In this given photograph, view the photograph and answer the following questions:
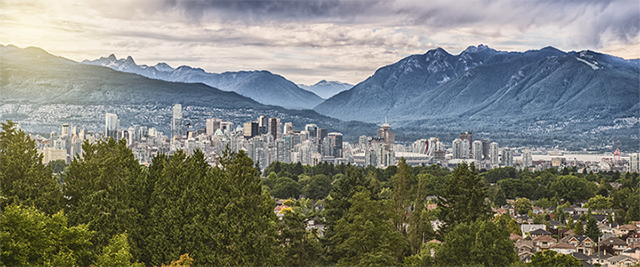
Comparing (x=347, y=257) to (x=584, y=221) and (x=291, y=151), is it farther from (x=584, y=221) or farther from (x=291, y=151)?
(x=291, y=151)

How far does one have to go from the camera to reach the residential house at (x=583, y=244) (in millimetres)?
35656

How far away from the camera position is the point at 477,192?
2039cm

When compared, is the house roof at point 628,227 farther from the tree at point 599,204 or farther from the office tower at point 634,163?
the office tower at point 634,163

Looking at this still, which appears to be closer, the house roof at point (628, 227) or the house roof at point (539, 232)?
the house roof at point (628, 227)

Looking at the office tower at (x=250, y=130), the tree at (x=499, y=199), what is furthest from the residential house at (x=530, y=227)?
the office tower at (x=250, y=130)

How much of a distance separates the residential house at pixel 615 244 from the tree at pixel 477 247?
20.9m

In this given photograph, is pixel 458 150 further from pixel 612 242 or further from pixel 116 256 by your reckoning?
pixel 116 256

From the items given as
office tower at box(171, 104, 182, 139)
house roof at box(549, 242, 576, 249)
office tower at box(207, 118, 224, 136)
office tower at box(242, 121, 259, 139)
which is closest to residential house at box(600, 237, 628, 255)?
house roof at box(549, 242, 576, 249)

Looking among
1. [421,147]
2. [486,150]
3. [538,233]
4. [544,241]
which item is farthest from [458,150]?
[544,241]

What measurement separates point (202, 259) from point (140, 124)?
169584mm

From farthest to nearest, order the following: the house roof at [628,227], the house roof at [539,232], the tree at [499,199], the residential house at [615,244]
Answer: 1. the tree at [499,199]
2. the house roof at [539,232]
3. the house roof at [628,227]
4. the residential house at [615,244]

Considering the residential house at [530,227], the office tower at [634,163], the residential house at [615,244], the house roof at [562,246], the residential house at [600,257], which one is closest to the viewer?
the residential house at [600,257]

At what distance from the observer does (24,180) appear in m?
15.5

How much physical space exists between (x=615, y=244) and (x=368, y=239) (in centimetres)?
2395
